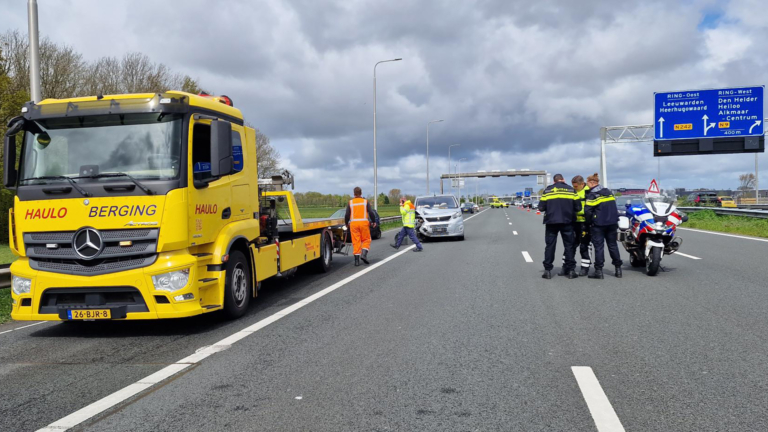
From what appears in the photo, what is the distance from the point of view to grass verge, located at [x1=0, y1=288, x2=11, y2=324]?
24.8 ft

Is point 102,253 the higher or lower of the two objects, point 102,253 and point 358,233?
the higher

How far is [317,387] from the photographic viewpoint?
4164 millimetres

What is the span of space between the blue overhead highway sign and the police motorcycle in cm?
2054

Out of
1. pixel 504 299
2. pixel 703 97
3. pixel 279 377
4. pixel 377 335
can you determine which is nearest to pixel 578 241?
pixel 504 299

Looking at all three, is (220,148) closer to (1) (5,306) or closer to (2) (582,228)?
(1) (5,306)

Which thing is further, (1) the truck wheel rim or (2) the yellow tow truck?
(1) the truck wheel rim

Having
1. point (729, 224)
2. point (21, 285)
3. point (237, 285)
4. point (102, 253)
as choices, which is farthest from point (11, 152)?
point (729, 224)

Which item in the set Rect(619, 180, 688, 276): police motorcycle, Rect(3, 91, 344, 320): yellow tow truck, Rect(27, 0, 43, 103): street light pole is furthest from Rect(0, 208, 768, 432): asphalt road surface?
Rect(27, 0, 43, 103): street light pole

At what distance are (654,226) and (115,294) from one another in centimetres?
853

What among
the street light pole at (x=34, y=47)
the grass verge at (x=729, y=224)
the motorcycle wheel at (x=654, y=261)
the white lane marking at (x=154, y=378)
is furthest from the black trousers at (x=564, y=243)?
the grass verge at (x=729, y=224)

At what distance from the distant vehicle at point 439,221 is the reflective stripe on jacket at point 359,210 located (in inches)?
269

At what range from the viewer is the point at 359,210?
12711 mm

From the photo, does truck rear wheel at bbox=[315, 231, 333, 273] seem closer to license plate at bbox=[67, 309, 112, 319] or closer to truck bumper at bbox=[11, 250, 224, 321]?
truck bumper at bbox=[11, 250, 224, 321]

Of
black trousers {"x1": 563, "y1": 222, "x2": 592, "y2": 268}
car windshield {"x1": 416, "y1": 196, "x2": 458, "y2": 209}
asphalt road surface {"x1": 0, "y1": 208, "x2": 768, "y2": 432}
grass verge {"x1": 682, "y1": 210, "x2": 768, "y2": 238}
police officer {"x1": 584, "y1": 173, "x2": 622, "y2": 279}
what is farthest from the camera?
grass verge {"x1": 682, "y1": 210, "x2": 768, "y2": 238}
